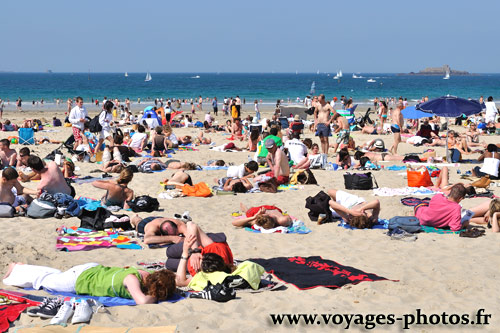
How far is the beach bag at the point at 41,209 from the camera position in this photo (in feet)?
27.2

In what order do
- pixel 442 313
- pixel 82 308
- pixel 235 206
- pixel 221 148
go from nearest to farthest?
1. pixel 82 308
2. pixel 442 313
3. pixel 235 206
4. pixel 221 148

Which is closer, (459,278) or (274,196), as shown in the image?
(459,278)

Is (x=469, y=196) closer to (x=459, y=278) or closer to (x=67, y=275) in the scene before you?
(x=459, y=278)

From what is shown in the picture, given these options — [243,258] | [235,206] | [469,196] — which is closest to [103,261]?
[243,258]

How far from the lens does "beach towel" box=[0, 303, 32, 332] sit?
14.7ft

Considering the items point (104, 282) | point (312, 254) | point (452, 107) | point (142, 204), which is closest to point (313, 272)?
point (312, 254)

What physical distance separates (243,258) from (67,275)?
7.06 feet

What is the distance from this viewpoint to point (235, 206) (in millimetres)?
9570

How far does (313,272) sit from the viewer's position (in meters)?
6.14

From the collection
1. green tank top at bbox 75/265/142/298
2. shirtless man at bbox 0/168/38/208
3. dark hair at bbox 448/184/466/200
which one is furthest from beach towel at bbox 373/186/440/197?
green tank top at bbox 75/265/142/298

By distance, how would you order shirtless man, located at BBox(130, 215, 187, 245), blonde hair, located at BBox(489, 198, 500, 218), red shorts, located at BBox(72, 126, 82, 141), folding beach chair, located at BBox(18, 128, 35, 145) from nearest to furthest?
→ shirtless man, located at BBox(130, 215, 187, 245) < blonde hair, located at BBox(489, 198, 500, 218) < red shorts, located at BBox(72, 126, 82, 141) < folding beach chair, located at BBox(18, 128, 35, 145)

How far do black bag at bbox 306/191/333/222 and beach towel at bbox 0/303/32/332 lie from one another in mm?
4683

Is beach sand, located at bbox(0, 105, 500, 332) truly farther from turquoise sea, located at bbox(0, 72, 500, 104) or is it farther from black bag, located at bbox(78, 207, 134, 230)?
turquoise sea, located at bbox(0, 72, 500, 104)

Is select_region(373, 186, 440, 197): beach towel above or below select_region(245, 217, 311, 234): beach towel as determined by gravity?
above
